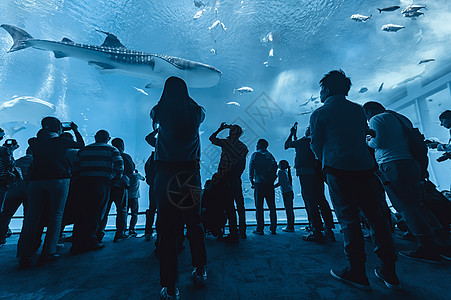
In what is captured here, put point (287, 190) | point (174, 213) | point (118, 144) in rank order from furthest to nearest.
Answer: point (287, 190) → point (118, 144) → point (174, 213)

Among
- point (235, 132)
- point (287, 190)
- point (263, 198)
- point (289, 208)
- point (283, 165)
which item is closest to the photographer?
point (235, 132)

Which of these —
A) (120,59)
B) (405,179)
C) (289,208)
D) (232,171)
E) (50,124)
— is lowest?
(289,208)

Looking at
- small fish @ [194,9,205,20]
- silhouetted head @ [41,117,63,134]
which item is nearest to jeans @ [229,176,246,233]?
silhouetted head @ [41,117,63,134]

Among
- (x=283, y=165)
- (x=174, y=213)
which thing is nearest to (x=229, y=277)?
(x=174, y=213)

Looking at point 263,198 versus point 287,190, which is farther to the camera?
point 287,190

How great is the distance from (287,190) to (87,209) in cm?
453

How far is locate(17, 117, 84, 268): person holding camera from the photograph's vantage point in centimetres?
264

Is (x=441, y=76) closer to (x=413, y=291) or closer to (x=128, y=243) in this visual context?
(x=413, y=291)

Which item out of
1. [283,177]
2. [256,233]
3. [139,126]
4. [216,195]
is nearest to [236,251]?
[216,195]

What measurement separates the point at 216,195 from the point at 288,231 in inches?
92.7

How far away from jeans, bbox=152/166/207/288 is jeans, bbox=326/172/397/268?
142cm

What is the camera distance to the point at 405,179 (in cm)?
240

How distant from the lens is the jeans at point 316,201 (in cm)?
363

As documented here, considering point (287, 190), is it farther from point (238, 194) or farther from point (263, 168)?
point (238, 194)
